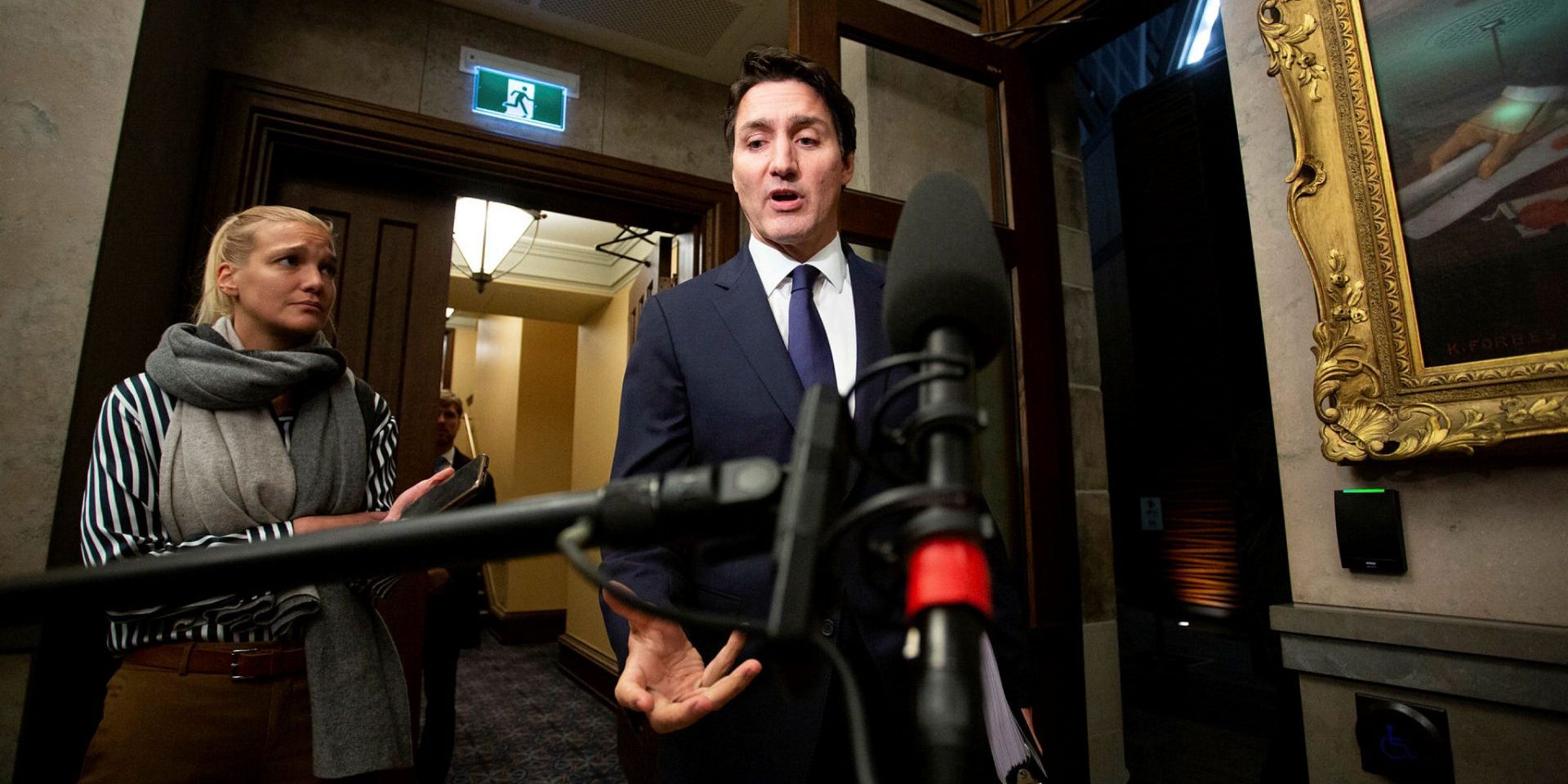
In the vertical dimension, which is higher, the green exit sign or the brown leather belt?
the green exit sign

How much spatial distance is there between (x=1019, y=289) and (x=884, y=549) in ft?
6.80

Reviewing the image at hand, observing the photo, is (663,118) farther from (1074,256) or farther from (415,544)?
(415,544)

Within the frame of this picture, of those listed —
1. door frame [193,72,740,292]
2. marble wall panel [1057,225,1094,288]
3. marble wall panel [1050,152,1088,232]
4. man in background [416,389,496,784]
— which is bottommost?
man in background [416,389,496,784]

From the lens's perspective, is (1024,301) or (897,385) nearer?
(897,385)

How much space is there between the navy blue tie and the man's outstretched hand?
39 centimetres

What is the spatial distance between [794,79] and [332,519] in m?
1.10

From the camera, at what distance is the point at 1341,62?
1456mm

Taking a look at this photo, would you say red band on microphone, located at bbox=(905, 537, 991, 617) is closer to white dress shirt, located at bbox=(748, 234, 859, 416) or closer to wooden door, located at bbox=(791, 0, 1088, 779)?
white dress shirt, located at bbox=(748, 234, 859, 416)

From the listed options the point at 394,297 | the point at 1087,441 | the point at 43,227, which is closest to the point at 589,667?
the point at 394,297

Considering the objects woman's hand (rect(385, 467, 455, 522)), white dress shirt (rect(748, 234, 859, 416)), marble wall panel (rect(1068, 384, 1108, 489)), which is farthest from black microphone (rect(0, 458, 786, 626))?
marble wall panel (rect(1068, 384, 1108, 489))

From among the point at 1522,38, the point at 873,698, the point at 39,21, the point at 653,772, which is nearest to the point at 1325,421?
the point at 1522,38

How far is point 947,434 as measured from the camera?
0.37 meters

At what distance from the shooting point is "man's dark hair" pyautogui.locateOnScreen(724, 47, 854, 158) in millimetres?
1163

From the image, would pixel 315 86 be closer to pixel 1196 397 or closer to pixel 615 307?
pixel 615 307
